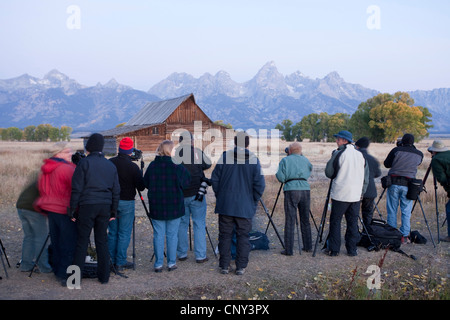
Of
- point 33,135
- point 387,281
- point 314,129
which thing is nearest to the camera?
point 387,281

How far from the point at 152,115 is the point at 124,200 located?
3628cm

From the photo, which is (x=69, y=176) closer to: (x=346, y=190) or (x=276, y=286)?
(x=276, y=286)

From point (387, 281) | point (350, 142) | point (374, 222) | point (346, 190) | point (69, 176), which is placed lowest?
point (387, 281)

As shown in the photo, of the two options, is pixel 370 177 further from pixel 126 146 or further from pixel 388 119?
pixel 388 119

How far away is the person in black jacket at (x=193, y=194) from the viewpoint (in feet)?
19.1

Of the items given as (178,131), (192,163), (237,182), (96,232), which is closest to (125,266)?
(96,232)

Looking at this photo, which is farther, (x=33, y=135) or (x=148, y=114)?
(x=33, y=135)

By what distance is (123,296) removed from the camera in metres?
4.77

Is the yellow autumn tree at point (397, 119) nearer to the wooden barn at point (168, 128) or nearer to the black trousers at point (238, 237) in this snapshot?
the wooden barn at point (168, 128)

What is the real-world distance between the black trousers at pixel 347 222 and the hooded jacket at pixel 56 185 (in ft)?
13.7

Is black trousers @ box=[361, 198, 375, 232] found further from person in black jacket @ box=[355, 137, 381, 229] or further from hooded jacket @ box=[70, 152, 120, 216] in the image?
hooded jacket @ box=[70, 152, 120, 216]

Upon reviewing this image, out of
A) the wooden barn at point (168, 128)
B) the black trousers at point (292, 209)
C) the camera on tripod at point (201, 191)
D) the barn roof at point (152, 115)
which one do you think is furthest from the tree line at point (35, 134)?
the black trousers at point (292, 209)

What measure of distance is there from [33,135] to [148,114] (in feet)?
259
